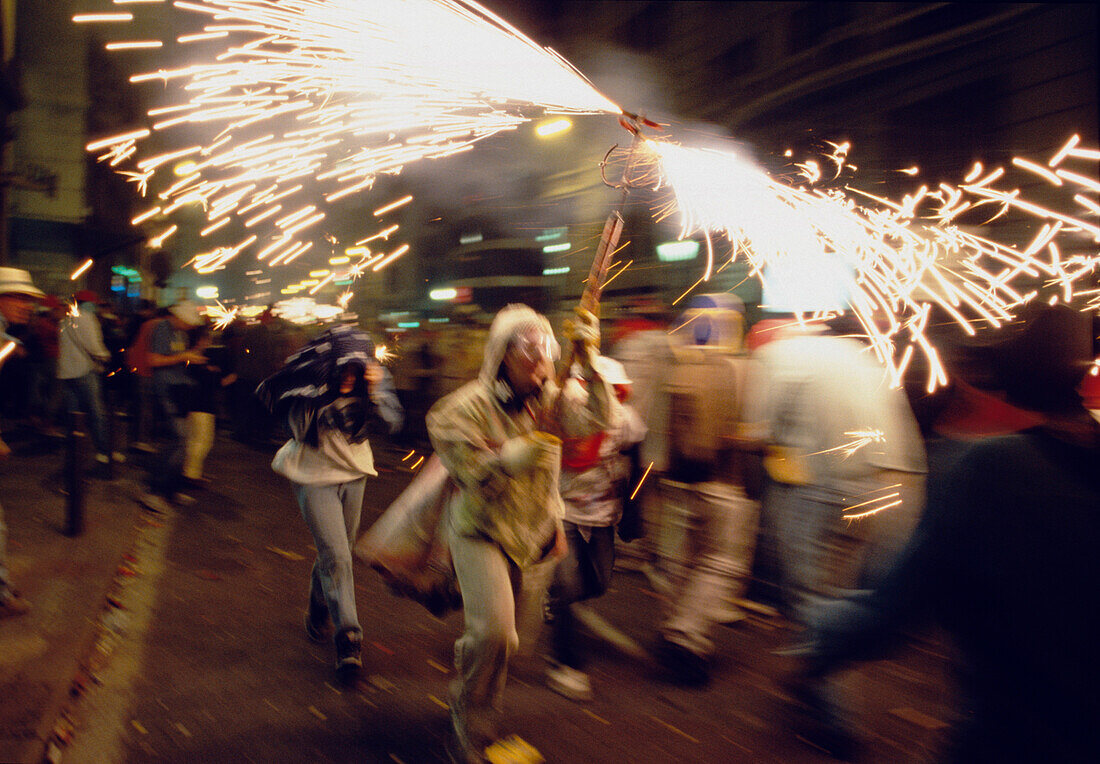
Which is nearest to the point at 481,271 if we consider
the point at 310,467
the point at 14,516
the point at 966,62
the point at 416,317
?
the point at 416,317

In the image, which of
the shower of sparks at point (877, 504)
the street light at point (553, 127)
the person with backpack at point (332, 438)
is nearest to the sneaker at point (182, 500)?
the person with backpack at point (332, 438)

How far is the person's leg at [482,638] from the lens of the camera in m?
3.02

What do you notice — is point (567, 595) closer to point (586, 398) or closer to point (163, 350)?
point (586, 398)

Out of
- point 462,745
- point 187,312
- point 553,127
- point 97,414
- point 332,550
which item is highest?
point 553,127

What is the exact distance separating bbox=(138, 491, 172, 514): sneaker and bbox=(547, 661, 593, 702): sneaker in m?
5.24

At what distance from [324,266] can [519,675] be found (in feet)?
124

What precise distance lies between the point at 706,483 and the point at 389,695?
81.4 inches

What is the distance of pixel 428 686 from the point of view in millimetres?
4035

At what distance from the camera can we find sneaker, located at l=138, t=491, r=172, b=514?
304 inches

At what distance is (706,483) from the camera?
4480 millimetres

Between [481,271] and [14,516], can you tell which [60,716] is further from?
[481,271]

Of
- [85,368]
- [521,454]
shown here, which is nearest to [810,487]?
[521,454]

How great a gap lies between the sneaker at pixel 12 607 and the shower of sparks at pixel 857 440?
4649 mm

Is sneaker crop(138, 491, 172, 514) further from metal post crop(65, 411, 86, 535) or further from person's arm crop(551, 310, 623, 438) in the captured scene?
person's arm crop(551, 310, 623, 438)
